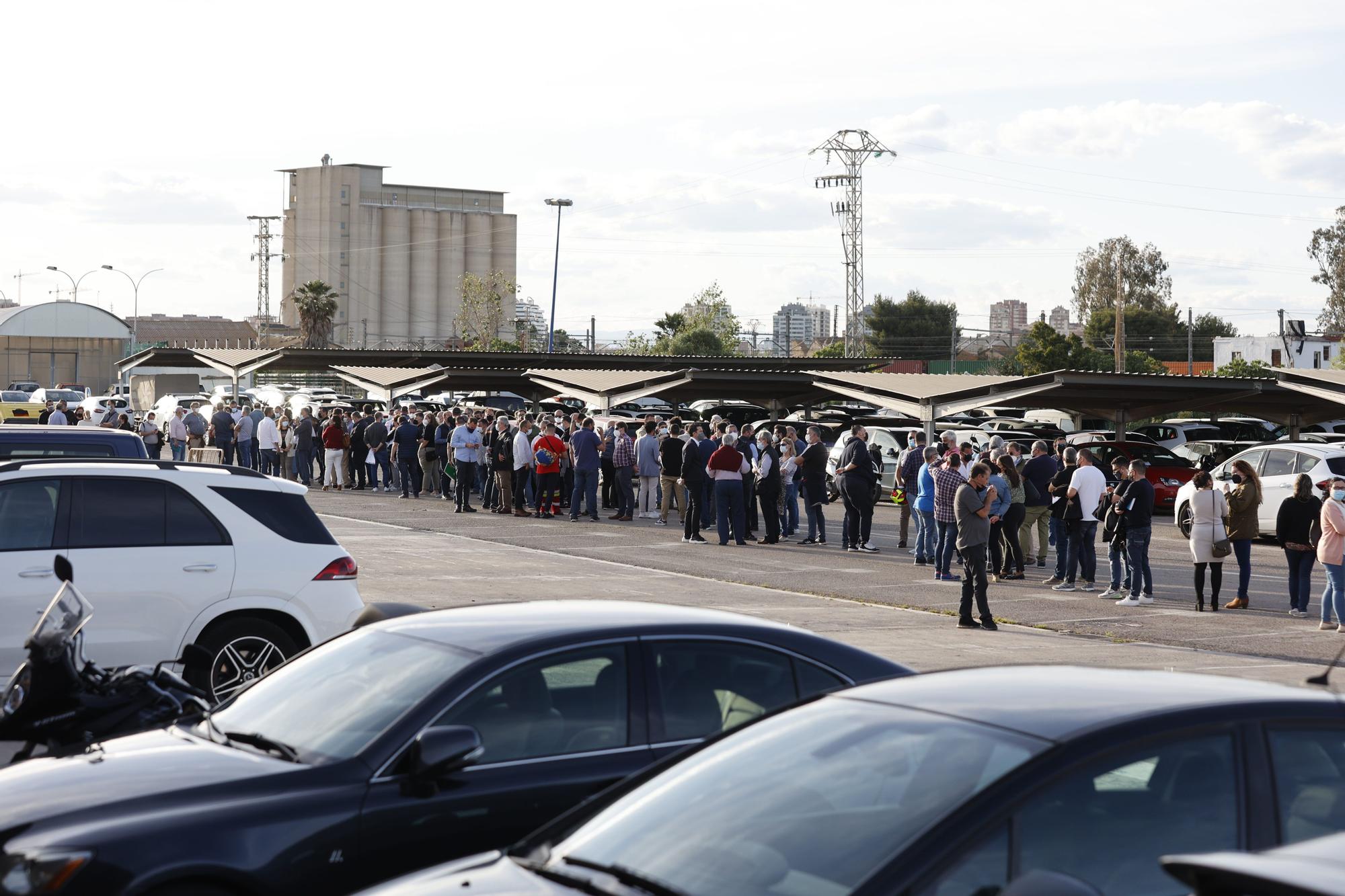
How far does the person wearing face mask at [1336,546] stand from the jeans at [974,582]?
11.8 feet

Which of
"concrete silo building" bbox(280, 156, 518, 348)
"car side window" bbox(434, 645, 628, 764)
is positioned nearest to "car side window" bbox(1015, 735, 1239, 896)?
"car side window" bbox(434, 645, 628, 764)

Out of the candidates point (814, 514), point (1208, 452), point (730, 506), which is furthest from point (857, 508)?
point (1208, 452)

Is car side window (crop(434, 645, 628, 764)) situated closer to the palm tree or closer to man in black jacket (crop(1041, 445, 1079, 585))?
man in black jacket (crop(1041, 445, 1079, 585))

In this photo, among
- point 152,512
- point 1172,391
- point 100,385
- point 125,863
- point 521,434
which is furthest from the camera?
point 100,385

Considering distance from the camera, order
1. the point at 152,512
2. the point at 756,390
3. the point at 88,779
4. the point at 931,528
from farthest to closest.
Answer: the point at 756,390, the point at 931,528, the point at 152,512, the point at 88,779

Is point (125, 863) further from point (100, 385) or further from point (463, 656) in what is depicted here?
point (100, 385)

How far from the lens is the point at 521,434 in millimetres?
26766

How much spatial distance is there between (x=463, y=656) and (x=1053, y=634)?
427 inches

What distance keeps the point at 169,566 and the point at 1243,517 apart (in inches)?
516

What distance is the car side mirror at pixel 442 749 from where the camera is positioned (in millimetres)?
4750

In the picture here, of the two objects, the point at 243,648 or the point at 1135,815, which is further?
the point at 243,648

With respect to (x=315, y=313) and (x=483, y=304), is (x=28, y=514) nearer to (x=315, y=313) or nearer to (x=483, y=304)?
(x=315, y=313)

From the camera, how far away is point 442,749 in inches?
187

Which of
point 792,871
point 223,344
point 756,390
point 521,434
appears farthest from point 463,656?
point 223,344
